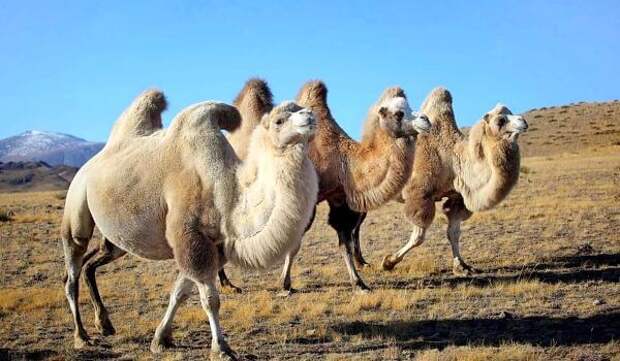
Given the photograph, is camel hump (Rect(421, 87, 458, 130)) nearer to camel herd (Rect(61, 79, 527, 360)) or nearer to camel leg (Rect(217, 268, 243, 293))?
camel herd (Rect(61, 79, 527, 360))

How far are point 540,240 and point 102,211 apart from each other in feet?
30.3

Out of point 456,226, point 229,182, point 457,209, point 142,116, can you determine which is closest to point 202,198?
point 229,182

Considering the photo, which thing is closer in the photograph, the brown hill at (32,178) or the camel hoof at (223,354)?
the camel hoof at (223,354)

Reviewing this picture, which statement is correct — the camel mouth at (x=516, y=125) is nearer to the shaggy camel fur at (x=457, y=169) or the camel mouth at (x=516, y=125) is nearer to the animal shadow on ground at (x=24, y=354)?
the shaggy camel fur at (x=457, y=169)

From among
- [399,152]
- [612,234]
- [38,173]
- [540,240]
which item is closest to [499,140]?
[399,152]

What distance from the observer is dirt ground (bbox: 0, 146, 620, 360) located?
6395mm

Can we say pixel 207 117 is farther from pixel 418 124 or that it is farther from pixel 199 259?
pixel 418 124

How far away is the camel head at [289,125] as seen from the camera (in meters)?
5.46

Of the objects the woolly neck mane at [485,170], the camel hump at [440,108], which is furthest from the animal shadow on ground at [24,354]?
the camel hump at [440,108]

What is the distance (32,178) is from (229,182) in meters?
139

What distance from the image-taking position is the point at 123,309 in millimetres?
8875

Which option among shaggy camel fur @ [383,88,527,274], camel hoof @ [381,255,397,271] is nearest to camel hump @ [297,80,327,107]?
shaggy camel fur @ [383,88,527,274]

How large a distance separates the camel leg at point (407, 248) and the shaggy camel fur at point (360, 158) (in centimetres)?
118

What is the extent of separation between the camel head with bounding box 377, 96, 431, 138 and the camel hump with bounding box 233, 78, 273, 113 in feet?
6.18
